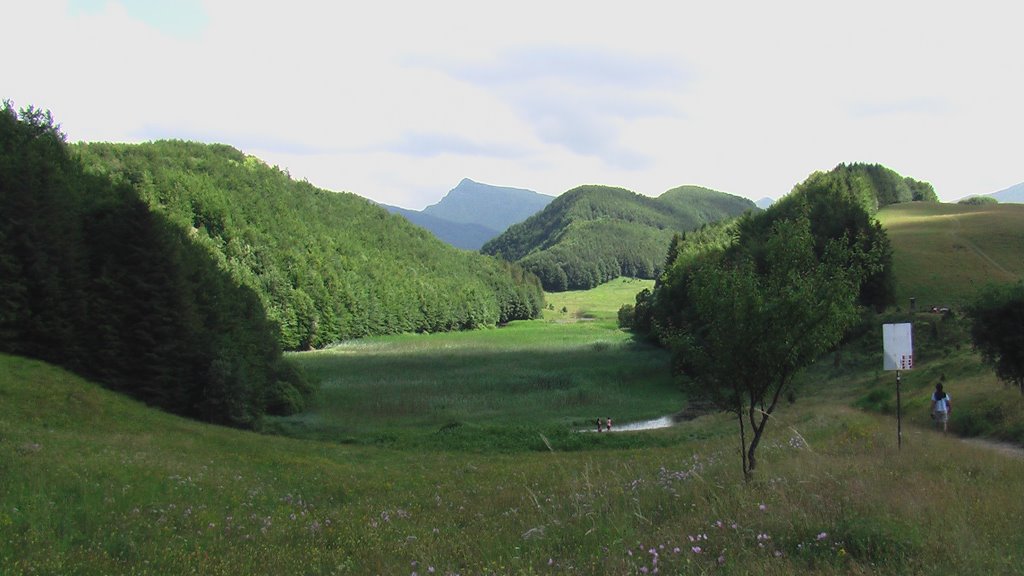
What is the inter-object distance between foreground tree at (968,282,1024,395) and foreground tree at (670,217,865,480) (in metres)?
17.4

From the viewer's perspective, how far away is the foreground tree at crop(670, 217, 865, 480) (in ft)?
47.5

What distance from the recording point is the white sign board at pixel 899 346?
16.7 meters

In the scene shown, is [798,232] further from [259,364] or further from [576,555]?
[259,364]

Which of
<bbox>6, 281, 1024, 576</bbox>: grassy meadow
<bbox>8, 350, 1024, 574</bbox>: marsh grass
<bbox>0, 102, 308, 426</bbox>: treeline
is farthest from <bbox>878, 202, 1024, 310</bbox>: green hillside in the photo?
<bbox>0, 102, 308, 426</bbox>: treeline

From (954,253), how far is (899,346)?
89.0 metres

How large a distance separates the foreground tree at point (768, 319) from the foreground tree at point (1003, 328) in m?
17.4

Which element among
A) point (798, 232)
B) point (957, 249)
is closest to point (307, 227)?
point (957, 249)

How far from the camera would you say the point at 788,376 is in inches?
629

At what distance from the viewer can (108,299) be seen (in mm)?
41625

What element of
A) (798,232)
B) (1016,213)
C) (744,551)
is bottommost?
(744,551)

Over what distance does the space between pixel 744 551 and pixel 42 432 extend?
2333cm

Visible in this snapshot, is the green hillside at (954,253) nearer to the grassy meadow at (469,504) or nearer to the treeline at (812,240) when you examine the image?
the treeline at (812,240)

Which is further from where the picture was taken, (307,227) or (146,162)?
(307,227)

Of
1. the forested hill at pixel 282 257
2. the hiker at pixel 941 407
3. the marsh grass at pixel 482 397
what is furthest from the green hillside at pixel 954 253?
the forested hill at pixel 282 257
